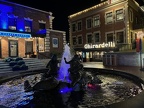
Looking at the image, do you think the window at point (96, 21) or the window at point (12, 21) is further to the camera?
the window at point (96, 21)

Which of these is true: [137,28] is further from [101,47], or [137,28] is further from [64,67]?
[64,67]

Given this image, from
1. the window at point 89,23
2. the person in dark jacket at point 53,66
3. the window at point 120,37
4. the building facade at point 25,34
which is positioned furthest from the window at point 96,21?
the person in dark jacket at point 53,66

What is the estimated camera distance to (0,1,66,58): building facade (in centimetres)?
2414

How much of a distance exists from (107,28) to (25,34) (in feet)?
52.2

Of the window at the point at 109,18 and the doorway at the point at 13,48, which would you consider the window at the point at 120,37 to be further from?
the doorway at the point at 13,48

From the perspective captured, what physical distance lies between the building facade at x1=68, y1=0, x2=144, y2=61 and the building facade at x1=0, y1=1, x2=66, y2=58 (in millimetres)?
5887

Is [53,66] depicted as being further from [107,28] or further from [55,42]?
[107,28]

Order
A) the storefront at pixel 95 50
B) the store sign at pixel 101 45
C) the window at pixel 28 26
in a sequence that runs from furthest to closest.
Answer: the storefront at pixel 95 50, the store sign at pixel 101 45, the window at pixel 28 26

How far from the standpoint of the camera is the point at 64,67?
1171 centimetres

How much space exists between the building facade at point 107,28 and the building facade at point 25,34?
5887 mm

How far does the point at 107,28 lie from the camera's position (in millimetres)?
29719

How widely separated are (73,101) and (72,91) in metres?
1.50

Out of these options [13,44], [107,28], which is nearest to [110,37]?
[107,28]

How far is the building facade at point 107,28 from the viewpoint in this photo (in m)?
26.3
